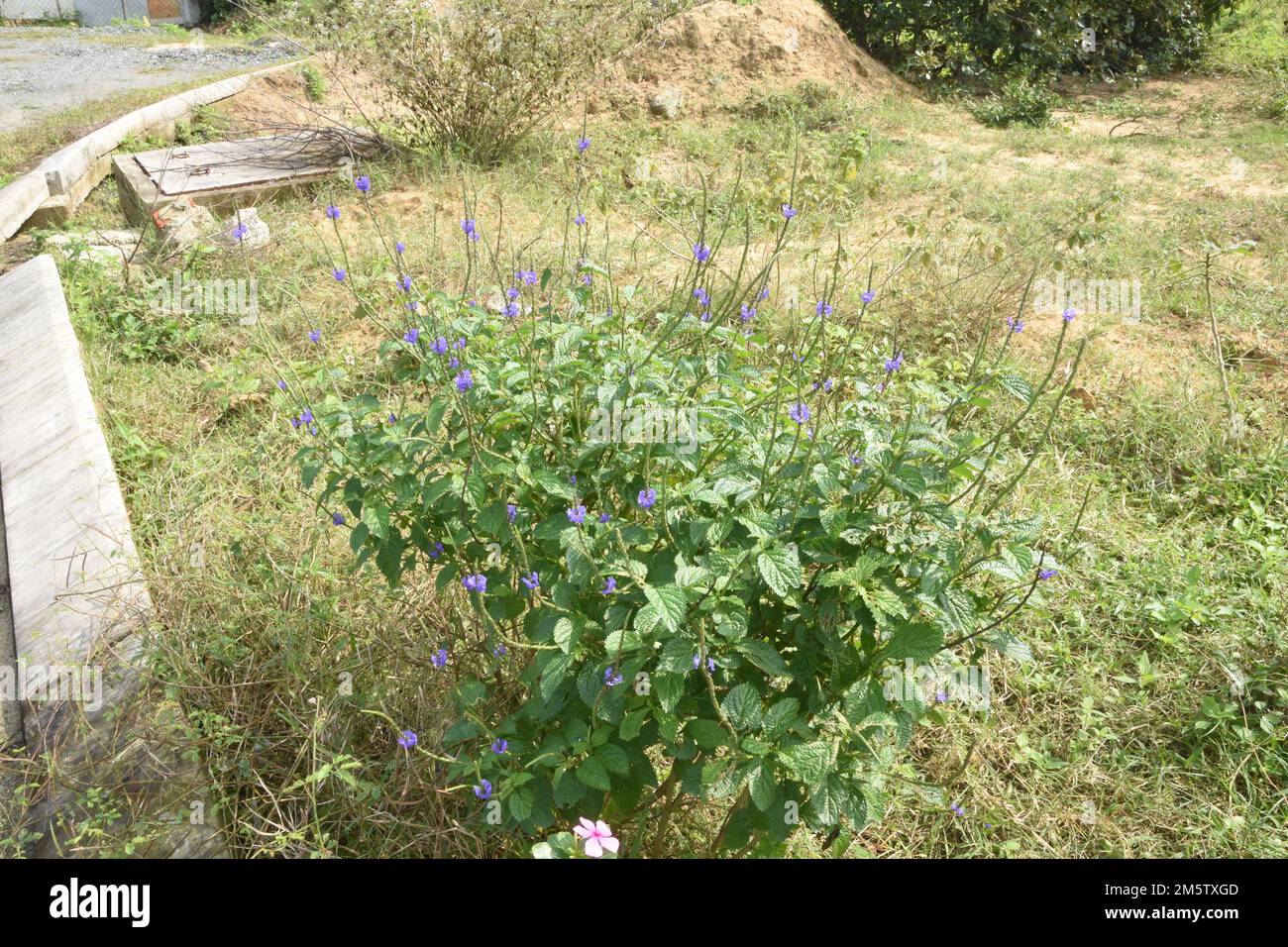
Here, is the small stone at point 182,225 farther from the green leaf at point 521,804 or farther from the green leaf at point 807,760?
the green leaf at point 807,760

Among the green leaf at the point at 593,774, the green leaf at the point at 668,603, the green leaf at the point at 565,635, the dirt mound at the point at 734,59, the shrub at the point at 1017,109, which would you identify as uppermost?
the dirt mound at the point at 734,59

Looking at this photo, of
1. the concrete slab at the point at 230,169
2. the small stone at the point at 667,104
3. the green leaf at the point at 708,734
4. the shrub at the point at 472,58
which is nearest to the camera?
the green leaf at the point at 708,734

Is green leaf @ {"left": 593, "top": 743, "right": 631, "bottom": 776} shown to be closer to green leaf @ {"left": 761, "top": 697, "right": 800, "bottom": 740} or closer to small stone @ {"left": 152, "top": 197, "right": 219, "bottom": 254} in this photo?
green leaf @ {"left": 761, "top": 697, "right": 800, "bottom": 740}

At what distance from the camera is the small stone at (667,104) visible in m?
7.85

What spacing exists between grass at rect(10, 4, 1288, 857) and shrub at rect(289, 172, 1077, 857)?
0.94 ft

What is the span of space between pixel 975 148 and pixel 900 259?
114 inches

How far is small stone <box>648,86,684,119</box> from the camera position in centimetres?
785

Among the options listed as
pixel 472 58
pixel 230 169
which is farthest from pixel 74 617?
pixel 472 58

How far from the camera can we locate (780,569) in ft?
5.63

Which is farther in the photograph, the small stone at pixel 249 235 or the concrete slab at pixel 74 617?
the small stone at pixel 249 235

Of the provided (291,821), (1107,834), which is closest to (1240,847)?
(1107,834)

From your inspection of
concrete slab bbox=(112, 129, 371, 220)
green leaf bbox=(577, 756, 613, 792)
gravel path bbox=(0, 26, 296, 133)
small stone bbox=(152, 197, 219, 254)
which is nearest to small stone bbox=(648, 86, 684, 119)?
concrete slab bbox=(112, 129, 371, 220)

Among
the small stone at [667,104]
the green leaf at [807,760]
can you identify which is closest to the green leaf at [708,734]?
the green leaf at [807,760]

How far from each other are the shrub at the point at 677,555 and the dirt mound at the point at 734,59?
6.40 m
